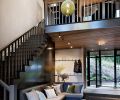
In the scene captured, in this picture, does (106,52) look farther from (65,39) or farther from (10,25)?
(10,25)

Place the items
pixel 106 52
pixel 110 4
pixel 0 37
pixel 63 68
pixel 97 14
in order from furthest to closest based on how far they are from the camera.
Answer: pixel 106 52 → pixel 63 68 → pixel 97 14 → pixel 110 4 → pixel 0 37

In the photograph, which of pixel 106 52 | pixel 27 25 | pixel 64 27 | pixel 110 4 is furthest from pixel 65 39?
pixel 106 52

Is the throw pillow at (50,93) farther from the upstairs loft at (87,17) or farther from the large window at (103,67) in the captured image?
the large window at (103,67)

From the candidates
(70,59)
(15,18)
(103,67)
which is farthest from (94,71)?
(15,18)

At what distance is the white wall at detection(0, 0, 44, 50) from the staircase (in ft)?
0.80

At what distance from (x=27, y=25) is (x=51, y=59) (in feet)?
6.57

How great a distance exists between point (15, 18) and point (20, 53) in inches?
61.7

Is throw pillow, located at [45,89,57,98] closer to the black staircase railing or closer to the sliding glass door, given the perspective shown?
the black staircase railing

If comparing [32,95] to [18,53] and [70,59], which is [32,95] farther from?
[70,59]

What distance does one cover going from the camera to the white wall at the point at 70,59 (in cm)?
977

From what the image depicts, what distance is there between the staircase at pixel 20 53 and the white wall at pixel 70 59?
8.38 feet

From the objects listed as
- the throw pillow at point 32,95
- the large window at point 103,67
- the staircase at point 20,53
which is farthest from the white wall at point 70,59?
the throw pillow at point 32,95

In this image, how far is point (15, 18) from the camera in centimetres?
702

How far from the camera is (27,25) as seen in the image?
798cm
